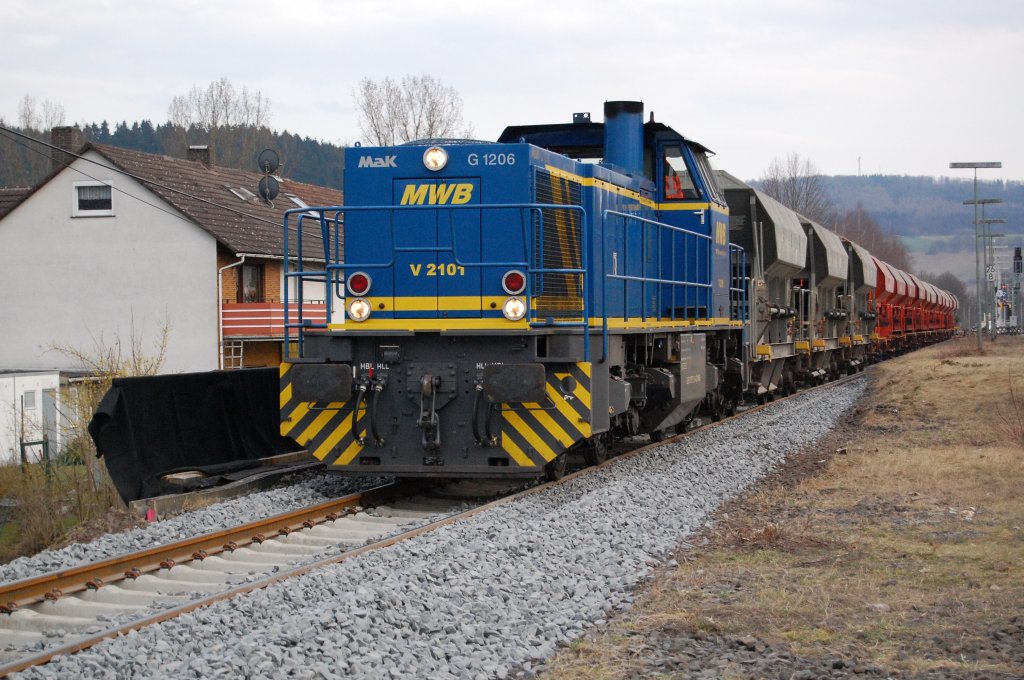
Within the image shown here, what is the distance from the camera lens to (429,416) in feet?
28.6

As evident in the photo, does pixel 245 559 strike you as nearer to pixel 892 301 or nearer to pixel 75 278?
pixel 75 278

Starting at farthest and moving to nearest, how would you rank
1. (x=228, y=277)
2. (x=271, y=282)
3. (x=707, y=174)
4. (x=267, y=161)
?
(x=271, y=282), (x=228, y=277), (x=267, y=161), (x=707, y=174)

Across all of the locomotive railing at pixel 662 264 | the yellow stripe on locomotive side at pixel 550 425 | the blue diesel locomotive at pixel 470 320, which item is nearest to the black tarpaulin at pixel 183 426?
the blue diesel locomotive at pixel 470 320

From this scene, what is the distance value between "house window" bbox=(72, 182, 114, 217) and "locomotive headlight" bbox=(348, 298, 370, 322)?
2204cm

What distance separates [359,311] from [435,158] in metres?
1.52

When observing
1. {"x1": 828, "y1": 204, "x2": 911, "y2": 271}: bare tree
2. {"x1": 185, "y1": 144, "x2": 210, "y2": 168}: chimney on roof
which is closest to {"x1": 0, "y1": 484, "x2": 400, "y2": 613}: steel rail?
{"x1": 185, "y1": 144, "x2": 210, "y2": 168}: chimney on roof

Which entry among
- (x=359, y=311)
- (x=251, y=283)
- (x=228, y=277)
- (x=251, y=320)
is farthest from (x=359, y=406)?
(x=251, y=283)

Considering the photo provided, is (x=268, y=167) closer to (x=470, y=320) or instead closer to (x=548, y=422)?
(x=470, y=320)

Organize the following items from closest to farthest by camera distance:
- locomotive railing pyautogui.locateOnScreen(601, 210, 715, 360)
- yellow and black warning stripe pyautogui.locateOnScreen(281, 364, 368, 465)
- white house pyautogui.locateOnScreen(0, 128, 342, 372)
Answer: yellow and black warning stripe pyautogui.locateOnScreen(281, 364, 368, 465)
locomotive railing pyautogui.locateOnScreen(601, 210, 715, 360)
white house pyautogui.locateOnScreen(0, 128, 342, 372)

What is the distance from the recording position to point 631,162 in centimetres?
1175

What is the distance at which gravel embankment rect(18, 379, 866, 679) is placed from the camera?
4598 millimetres

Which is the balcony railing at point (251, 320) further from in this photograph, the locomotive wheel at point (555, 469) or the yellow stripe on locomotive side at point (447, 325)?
the locomotive wheel at point (555, 469)

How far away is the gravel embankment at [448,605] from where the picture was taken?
4.60 meters

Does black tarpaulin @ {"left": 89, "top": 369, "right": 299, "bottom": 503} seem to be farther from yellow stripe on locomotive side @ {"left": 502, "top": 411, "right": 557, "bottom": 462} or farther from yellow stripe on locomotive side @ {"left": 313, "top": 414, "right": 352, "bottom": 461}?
yellow stripe on locomotive side @ {"left": 502, "top": 411, "right": 557, "bottom": 462}
